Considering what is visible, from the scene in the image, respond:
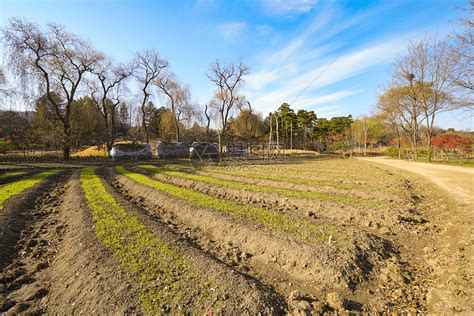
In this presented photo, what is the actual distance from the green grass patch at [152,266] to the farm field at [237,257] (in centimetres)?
2

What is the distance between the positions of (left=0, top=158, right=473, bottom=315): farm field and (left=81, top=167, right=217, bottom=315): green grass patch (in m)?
0.02

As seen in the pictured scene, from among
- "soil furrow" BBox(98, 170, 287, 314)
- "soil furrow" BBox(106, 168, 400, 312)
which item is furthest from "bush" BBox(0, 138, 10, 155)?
"soil furrow" BBox(98, 170, 287, 314)

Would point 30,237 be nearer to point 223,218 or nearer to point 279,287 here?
point 223,218

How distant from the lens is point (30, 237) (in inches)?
216

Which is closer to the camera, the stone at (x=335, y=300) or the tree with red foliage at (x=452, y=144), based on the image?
the stone at (x=335, y=300)

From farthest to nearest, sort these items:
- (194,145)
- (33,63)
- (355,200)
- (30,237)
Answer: (194,145), (33,63), (355,200), (30,237)

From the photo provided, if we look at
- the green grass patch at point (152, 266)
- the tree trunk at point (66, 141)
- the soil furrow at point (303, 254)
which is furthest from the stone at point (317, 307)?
the tree trunk at point (66, 141)

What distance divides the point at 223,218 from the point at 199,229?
715mm

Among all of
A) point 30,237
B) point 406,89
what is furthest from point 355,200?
point 406,89

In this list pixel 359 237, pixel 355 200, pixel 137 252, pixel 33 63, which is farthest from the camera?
pixel 33 63

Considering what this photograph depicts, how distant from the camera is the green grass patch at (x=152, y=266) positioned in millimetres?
2982

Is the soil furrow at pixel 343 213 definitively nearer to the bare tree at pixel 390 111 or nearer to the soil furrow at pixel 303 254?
the soil furrow at pixel 303 254

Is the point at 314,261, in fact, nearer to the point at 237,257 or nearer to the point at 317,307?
the point at 317,307

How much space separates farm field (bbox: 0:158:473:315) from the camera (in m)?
3.05
